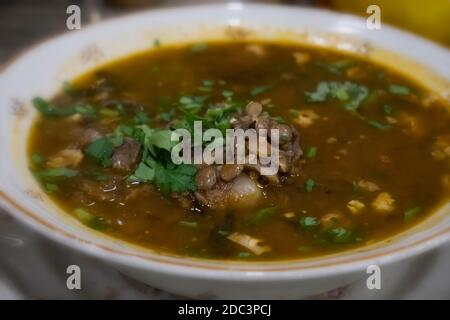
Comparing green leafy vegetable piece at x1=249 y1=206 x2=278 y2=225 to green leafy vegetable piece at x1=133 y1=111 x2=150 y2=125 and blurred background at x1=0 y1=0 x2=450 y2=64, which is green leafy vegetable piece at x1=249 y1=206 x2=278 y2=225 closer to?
green leafy vegetable piece at x1=133 y1=111 x2=150 y2=125

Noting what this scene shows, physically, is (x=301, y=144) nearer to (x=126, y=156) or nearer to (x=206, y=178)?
(x=206, y=178)

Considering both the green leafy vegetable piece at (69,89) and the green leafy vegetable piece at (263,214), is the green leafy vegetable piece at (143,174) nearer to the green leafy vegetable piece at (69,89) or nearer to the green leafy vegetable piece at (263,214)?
the green leafy vegetable piece at (263,214)

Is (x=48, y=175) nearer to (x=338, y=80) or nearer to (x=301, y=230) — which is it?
(x=301, y=230)

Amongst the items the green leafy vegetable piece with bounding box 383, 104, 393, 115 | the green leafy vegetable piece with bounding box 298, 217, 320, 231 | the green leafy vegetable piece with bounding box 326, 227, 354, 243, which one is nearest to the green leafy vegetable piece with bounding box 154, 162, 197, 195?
the green leafy vegetable piece with bounding box 298, 217, 320, 231

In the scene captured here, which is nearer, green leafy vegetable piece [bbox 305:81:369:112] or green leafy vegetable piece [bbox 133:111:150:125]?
green leafy vegetable piece [bbox 133:111:150:125]

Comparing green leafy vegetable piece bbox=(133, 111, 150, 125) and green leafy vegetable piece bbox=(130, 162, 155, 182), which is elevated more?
green leafy vegetable piece bbox=(133, 111, 150, 125)

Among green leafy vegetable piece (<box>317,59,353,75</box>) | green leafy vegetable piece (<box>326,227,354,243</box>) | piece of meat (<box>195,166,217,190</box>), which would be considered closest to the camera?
green leafy vegetable piece (<box>326,227,354,243</box>)

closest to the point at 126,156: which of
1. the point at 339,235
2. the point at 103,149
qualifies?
the point at 103,149

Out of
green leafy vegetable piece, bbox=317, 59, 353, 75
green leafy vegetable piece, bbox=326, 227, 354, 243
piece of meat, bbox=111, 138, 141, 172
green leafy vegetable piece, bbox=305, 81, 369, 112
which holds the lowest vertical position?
green leafy vegetable piece, bbox=326, 227, 354, 243
